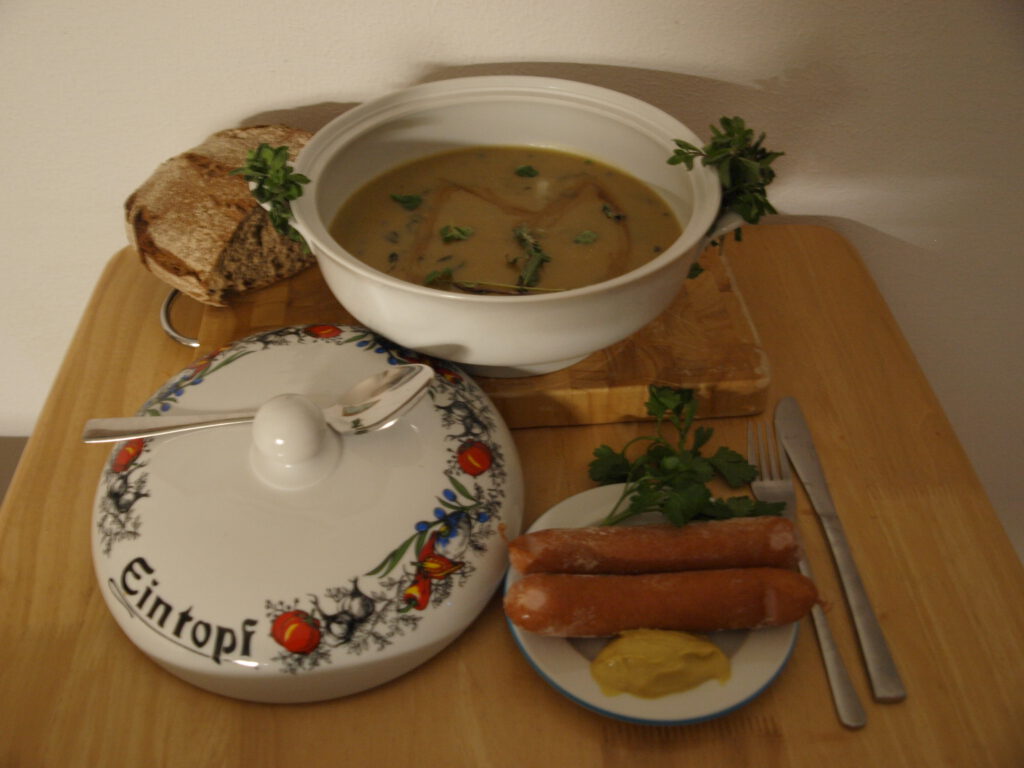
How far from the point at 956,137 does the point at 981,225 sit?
17cm

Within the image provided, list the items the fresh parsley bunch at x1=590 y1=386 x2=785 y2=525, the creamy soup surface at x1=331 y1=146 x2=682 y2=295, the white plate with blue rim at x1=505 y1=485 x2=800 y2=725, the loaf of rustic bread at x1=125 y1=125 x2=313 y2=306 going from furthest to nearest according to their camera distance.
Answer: the loaf of rustic bread at x1=125 y1=125 x2=313 y2=306
the creamy soup surface at x1=331 y1=146 x2=682 y2=295
the fresh parsley bunch at x1=590 y1=386 x2=785 y2=525
the white plate with blue rim at x1=505 y1=485 x2=800 y2=725

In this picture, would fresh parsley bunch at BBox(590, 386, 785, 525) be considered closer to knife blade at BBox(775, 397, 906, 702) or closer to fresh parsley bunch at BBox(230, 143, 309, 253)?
knife blade at BBox(775, 397, 906, 702)

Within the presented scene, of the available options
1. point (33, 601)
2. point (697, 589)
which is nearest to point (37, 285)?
point (33, 601)

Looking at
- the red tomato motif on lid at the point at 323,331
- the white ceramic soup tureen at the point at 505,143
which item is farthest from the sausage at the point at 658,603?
the red tomato motif on lid at the point at 323,331

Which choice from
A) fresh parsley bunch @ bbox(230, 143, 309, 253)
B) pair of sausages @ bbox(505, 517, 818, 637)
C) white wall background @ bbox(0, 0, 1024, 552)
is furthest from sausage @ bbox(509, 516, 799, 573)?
white wall background @ bbox(0, 0, 1024, 552)

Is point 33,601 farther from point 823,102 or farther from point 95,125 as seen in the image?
point 823,102

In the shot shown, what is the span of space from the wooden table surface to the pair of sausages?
0.26 ft

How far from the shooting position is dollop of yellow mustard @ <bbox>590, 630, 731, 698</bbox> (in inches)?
27.9

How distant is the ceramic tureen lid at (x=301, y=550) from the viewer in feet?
2.31

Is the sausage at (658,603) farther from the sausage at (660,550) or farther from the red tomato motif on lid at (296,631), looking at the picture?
the red tomato motif on lid at (296,631)

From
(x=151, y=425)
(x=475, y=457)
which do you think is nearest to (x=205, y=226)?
(x=151, y=425)

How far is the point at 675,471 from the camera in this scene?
84 centimetres

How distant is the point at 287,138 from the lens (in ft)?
3.53

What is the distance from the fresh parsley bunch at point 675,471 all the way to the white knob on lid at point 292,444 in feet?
0.94
